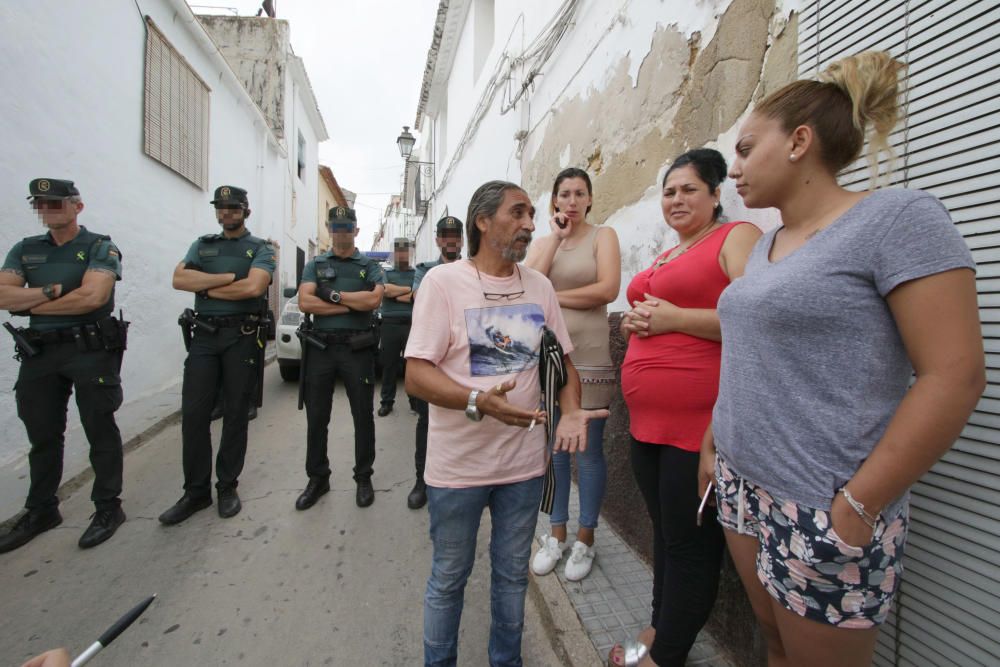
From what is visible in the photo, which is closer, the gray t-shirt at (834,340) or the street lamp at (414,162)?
the gray t-shirt at (834,340)

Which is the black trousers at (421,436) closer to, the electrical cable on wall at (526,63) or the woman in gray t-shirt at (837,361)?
the woman in gray t-shirt at (837,361)

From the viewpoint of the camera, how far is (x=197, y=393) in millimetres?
3184

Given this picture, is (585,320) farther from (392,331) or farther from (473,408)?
(392,331)

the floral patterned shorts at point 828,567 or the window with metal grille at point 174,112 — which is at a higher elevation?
the window with metal grille at point 174,112

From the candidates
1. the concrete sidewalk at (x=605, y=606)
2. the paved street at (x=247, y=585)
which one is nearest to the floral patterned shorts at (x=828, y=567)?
the concrete sidewalk at (x=605, y=606)

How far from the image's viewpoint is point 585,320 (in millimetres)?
2352

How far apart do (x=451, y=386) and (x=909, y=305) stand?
114 cm

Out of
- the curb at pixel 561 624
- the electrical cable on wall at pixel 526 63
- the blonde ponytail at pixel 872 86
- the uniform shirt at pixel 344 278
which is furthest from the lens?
the electrical cable on wall at pixel 526 63

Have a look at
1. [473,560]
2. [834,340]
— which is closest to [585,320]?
[473,560]

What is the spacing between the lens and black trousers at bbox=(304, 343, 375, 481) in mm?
3418

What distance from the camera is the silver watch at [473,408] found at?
147 cm

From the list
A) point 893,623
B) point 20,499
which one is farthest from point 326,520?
point 893,623

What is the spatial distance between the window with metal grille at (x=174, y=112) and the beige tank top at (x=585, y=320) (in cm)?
581

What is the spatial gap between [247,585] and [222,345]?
61.6 inches
